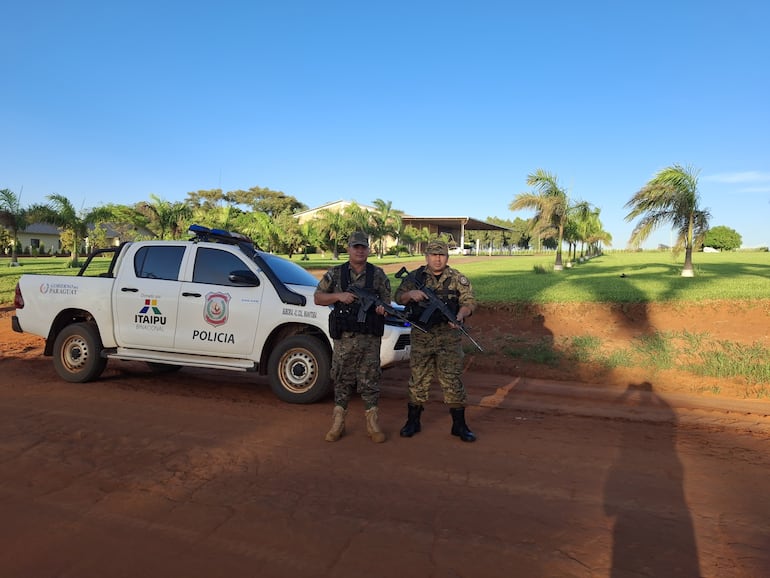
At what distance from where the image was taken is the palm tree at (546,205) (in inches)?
1045

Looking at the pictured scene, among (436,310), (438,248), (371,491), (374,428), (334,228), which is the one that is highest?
(334,228)

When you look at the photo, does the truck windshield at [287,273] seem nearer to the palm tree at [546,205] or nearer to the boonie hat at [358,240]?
the boonie hat at [358,240]

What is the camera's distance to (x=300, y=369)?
6.04 meters

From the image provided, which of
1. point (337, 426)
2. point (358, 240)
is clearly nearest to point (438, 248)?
point (358, 240)

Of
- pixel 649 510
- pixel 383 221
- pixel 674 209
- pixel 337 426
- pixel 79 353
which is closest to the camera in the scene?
pixel 649 510

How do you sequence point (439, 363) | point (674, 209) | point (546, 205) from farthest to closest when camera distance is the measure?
point (546, 205) < point (674, 209) < point (439, 363)

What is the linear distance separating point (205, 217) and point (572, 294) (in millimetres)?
30442

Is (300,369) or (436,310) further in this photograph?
(300,369)

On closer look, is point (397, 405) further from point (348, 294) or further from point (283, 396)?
point (348, 294)

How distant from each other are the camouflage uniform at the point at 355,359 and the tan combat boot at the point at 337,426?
0.06 meters

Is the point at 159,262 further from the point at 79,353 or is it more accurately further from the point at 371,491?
the point at 371,491

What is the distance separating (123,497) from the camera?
359cm

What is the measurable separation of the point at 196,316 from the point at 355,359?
244cm

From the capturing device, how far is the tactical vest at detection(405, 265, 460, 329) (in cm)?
488
